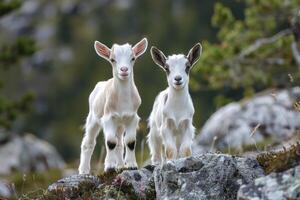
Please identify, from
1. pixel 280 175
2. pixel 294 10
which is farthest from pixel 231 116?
pixel 280 175

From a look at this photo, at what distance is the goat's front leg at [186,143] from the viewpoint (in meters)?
11.3

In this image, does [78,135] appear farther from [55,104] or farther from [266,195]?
[266,195]

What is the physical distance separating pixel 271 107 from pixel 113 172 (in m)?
14.0

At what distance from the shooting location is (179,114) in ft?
36.8

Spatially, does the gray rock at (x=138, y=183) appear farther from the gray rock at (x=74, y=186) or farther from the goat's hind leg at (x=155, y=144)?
the goat's hind leg at (x=155, y=144)

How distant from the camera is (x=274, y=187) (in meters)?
8.66

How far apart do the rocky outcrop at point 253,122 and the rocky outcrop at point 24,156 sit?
1026 centimetres

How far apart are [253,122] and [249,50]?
224 cm

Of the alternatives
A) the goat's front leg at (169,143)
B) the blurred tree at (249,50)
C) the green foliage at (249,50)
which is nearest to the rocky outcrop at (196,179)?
the goat's front leg at (169,143)

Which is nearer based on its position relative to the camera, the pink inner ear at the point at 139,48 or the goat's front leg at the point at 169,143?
the goat's front leg at the point at 169,143

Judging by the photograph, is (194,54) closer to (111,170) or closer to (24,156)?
(111,170)

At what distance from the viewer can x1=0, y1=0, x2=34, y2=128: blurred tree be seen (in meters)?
31.6

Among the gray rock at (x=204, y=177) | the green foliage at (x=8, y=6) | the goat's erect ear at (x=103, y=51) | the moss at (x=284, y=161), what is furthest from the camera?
the green foliage at (x=8, y=6)

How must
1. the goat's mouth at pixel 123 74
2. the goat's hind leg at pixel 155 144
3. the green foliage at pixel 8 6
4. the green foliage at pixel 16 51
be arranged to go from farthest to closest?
the green foliage at pixel 16 51 → the green foliage at pixel 8 6 → the goat's hind leg at pixel 155 144 → the goat's mouth at pixel 123 74
